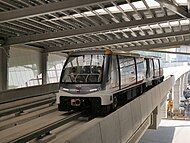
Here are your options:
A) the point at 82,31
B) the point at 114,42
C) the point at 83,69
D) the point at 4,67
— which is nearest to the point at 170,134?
the point at 114,42

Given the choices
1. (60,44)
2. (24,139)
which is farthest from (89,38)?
(24,139)

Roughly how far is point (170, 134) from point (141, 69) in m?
11.8

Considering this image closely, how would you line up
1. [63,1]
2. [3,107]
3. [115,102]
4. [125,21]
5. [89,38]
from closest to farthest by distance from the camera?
[115,102], [63,1], [3,107], [125,21], [89,38]

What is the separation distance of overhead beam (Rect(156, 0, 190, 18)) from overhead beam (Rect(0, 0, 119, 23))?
2863 millimetres

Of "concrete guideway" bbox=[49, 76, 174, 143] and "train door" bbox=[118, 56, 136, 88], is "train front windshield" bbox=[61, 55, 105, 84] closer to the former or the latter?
"train door" bbox=[118, 56, 136, 88]

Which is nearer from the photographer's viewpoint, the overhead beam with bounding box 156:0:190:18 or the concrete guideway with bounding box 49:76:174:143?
the concrete guideway with bounding box 49:76:174:143

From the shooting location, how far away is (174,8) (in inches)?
530

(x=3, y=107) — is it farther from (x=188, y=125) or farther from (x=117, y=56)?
(x=188, y=125)

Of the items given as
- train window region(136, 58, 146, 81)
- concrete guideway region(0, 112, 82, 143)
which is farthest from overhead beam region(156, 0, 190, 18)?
concrete guideway region(0, 112, 82, 143)

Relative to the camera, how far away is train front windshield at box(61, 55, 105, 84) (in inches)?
399

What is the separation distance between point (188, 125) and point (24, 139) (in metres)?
22.6

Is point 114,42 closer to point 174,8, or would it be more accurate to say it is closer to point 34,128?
point 174,8

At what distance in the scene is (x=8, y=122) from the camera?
9.77 m

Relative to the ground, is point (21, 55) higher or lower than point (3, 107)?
Answer: higher
